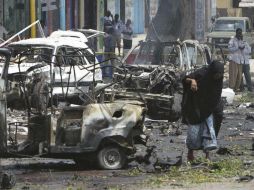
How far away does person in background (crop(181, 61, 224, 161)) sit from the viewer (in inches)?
453

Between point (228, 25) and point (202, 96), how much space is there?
31.8 m

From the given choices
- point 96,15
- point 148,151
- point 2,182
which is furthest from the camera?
point 96,15

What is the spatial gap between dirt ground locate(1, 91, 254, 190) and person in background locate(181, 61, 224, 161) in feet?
1.18

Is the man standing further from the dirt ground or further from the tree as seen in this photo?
the dirt ground

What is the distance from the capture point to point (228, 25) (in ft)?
141

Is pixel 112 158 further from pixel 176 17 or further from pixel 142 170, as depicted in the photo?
pixel 176 17

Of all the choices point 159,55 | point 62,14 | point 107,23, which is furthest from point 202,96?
point 107,23

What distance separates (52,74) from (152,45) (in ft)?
26.1

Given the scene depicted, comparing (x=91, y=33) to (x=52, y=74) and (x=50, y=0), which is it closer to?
(x=50, y=0)

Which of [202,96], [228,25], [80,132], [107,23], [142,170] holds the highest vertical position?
[107,23]

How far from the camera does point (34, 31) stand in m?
24.3

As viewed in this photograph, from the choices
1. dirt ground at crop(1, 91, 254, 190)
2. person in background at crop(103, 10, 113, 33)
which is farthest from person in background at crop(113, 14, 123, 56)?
dirt ground at crop(1, 91, 254, 190)

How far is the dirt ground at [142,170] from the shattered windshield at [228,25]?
27138mm

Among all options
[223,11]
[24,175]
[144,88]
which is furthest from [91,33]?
[223,11]
